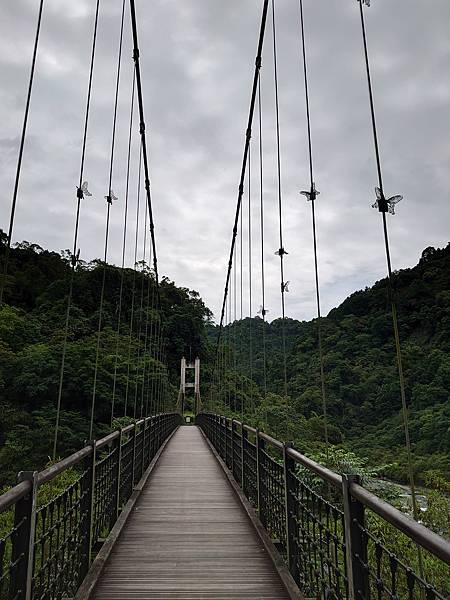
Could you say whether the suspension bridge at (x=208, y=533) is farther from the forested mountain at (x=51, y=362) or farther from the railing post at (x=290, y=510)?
the forested mountain at (x=51, y=362)

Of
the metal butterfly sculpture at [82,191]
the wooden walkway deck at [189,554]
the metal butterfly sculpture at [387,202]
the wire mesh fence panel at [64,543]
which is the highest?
the metal butterfly sculpture at [82,191]

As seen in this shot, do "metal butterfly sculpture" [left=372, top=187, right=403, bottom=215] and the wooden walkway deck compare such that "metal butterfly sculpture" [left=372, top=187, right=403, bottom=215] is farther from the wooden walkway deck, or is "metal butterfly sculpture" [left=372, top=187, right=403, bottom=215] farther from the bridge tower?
the bridge tower

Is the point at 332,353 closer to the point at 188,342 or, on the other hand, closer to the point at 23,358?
the point at 23,358

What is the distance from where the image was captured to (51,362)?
13211mm

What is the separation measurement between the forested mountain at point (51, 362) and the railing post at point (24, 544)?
587 centimetres

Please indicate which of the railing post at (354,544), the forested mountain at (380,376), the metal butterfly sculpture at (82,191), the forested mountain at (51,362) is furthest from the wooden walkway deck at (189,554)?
the forested mountain at (380,376)

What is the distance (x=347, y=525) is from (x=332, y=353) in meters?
14.5

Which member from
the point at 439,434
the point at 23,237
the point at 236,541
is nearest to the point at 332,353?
the point at 439,434

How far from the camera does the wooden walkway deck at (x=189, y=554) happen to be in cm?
204

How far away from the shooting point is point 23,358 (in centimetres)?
1330

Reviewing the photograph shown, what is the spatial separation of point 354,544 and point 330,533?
25 cm

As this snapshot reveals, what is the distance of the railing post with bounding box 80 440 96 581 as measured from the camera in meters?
2.13

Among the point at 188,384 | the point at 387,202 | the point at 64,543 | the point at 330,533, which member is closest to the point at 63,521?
the point at 64,543

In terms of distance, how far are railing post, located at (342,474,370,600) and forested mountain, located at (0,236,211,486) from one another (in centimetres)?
602
